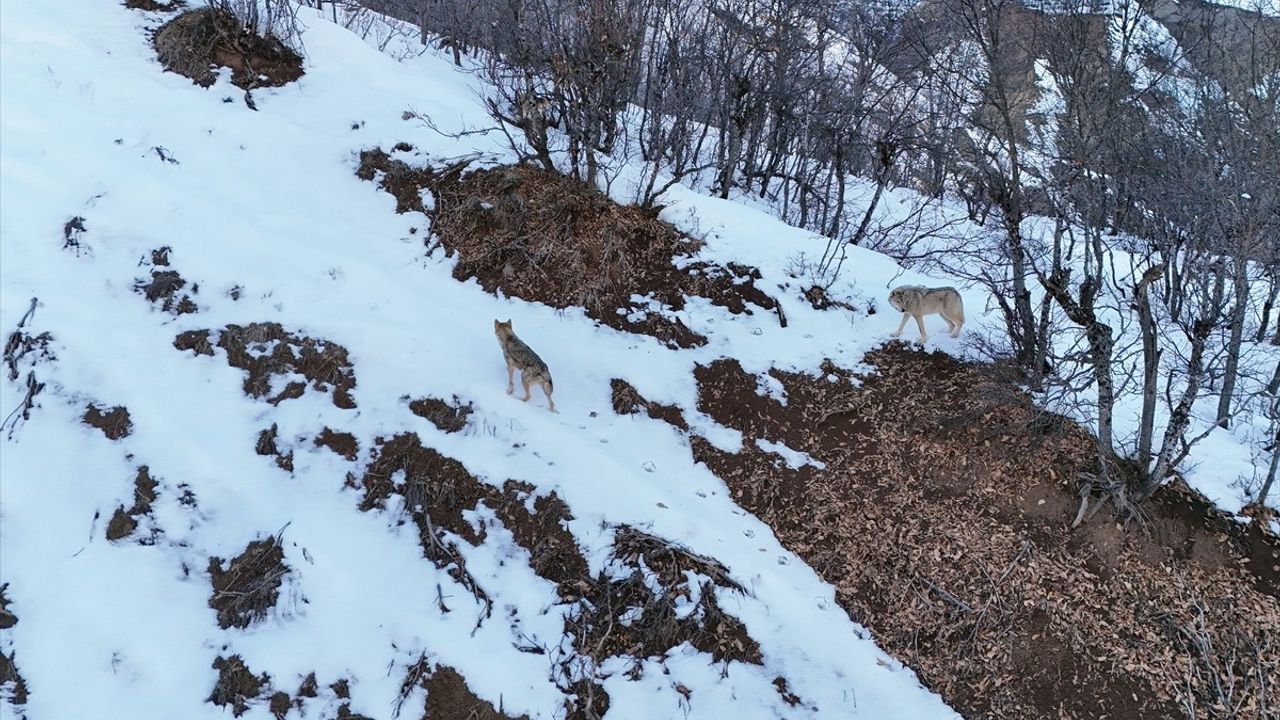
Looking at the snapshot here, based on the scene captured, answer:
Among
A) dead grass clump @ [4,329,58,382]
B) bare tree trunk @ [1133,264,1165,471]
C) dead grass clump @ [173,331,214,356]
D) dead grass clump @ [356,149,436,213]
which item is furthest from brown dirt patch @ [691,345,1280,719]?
dead grass clump @ [4,329,58,382]

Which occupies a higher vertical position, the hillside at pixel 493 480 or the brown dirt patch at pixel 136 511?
the hillside at pixel 493 480

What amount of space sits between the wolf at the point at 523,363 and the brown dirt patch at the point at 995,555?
2024mm

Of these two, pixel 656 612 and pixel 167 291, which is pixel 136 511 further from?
→ pixel 656 612

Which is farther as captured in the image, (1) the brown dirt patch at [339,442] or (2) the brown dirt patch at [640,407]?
(2) the brown dirt patch at [640,407]

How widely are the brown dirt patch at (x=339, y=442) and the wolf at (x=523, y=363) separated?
185 centimetres

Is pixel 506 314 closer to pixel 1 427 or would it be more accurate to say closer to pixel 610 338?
pixel 610 338

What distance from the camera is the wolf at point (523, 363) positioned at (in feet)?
26.3

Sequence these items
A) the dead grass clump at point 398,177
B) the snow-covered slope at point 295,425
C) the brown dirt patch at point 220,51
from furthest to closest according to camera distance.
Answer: the brown dirt patch at point 220,51
the dead grass clump at point 398,177
the snow-covered slope at point 295,425

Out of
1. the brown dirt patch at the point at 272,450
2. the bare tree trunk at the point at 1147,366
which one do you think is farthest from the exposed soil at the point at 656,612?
the bare tree trunk at the point at 1147,366

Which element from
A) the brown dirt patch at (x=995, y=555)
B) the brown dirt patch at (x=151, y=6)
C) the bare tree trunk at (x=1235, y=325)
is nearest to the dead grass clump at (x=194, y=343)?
the brown dirt patch at (x=995, y=555)

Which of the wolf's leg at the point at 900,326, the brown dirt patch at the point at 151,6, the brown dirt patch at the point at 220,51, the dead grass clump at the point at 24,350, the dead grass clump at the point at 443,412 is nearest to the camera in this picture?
the dead grass clump at the point at 24,350

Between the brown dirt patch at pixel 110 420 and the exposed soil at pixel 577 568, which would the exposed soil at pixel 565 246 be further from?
the brown dirt patch at pixel 110 420

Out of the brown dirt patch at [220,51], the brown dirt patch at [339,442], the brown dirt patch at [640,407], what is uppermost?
the brown dirt patch at [220,51]

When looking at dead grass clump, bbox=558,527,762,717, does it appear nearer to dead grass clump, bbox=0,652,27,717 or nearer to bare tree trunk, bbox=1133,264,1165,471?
dead grass clump, bbox=0,652,27,717
